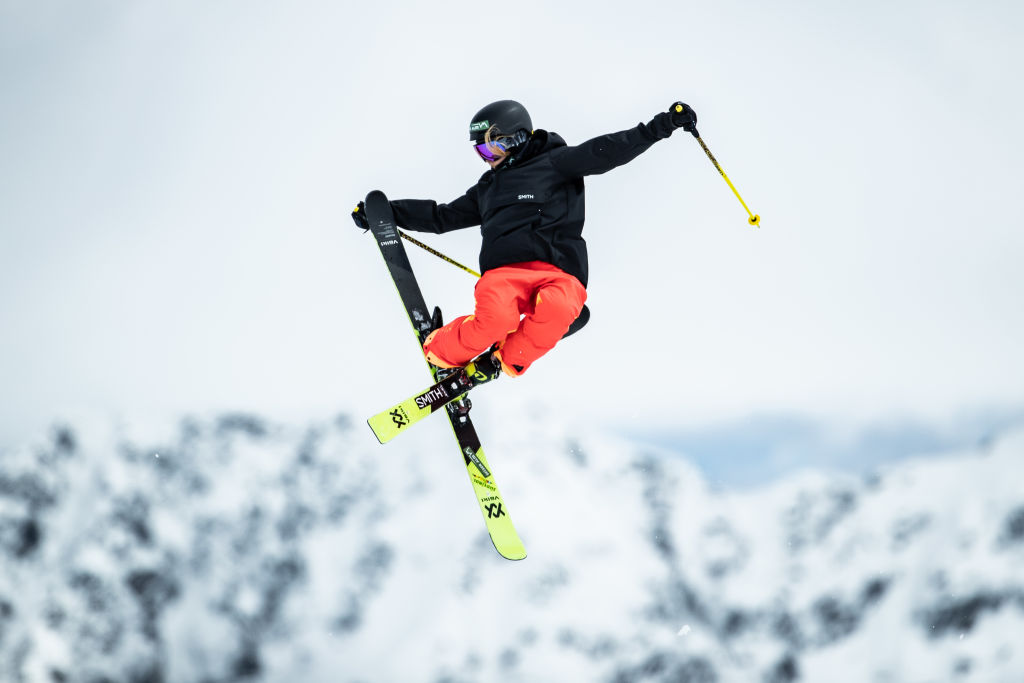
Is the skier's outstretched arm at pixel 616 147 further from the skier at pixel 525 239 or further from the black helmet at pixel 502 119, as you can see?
the black helmet at pixel 502 119

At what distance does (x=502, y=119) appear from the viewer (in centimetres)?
489

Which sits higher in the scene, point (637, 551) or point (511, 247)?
point (637, 551)

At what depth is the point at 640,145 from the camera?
14.9ft

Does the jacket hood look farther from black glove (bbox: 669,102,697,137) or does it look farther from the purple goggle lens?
black glove (bbox: 669,102,697,137)

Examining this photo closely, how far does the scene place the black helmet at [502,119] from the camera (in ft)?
16.1

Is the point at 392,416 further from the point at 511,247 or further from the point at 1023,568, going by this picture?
the point at 1023,568

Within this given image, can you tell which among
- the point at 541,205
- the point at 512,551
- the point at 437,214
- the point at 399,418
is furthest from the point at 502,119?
the point at 512,551

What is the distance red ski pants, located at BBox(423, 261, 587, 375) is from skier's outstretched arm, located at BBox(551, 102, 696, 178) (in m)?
0.62

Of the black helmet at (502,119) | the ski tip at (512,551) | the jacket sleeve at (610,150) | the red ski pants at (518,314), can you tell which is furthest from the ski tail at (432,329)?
the jacket sleeve at (610,150)

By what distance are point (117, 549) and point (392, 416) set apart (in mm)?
27001

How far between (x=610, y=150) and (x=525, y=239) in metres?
0.73

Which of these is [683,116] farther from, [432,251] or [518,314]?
[432,251]

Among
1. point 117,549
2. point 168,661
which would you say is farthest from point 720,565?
point 117,549

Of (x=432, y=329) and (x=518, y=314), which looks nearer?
(x=518, y=314)
